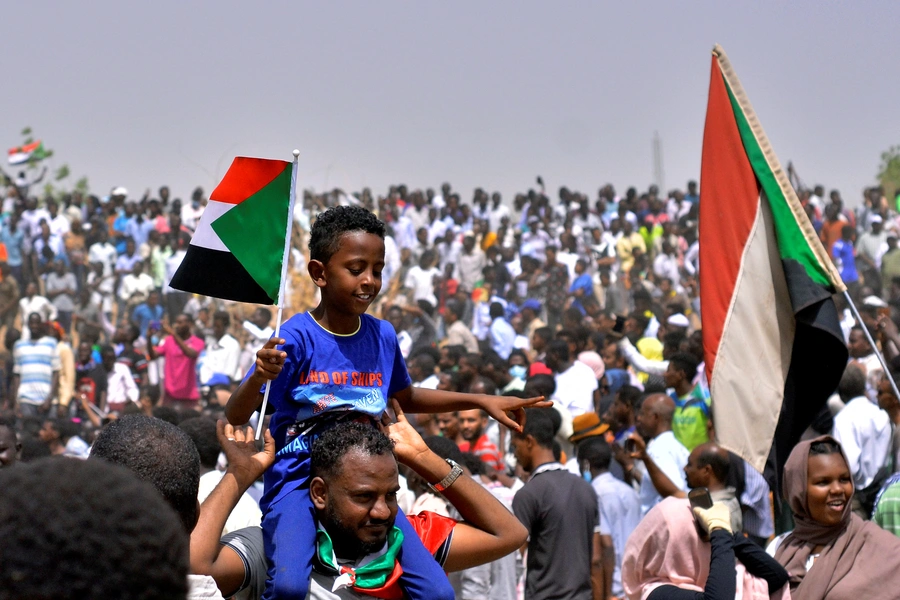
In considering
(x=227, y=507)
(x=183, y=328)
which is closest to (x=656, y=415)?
(x=227, y=507)

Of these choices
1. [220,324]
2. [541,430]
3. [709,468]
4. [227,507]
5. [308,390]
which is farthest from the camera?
[220,324]

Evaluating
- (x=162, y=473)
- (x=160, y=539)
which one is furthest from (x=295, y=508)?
(x=160, y=539)

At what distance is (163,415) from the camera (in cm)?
867

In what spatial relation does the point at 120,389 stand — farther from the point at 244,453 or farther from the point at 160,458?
the point at 160,458

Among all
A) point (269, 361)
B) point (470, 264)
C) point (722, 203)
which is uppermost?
point (722, 203)

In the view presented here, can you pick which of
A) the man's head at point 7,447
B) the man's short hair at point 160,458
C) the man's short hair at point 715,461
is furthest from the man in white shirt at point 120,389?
the man's short hair at point 160,458

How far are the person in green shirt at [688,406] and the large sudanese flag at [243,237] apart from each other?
4984 millimetres

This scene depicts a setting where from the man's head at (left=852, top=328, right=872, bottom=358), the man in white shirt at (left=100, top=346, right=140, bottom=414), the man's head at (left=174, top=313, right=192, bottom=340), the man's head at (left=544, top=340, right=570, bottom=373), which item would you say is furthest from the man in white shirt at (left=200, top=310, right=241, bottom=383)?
the man's head at (left=852, top=328, right=872, bottom=358)

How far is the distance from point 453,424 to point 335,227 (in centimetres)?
544

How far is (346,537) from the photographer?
3.33 meters

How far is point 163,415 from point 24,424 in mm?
4298

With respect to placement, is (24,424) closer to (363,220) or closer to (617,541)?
(617,541)

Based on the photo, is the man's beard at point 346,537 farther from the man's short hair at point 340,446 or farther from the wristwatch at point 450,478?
the wristwatch at point 450,478

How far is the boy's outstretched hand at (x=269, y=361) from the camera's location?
10.6 ft
